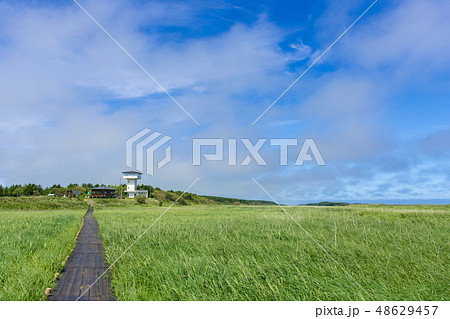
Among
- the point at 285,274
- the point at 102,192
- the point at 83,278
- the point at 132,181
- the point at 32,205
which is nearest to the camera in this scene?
the point at 285,274

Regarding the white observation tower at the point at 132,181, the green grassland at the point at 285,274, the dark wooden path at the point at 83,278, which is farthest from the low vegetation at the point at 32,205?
the green grassland at the point at 285,274

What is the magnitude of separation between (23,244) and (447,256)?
12.2 metres

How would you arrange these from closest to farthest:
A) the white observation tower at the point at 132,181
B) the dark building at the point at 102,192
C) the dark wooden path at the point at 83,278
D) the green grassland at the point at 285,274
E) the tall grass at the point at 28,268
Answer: the green grassland at the point at 285,274
the tall grass at the point at 28,268
the dark wooden path at the point at 83,278
the white observation tower at the point at 132,181
the dark building at the point at 102,192

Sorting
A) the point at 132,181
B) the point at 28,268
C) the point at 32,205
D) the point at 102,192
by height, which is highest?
the point at 132,181

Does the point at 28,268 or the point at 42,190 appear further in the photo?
the point at 42,190

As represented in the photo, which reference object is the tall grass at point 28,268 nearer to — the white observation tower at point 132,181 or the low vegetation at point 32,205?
the low vegetation at point 32,205

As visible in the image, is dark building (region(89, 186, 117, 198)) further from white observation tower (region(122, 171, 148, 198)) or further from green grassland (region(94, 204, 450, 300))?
green grassland (region(94, 204, 450, 300))

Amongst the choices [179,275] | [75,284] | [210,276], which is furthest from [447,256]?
[75,284]

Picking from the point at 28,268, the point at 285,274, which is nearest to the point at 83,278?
the point at 28,268

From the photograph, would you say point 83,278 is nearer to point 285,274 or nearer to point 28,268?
point 28,268
